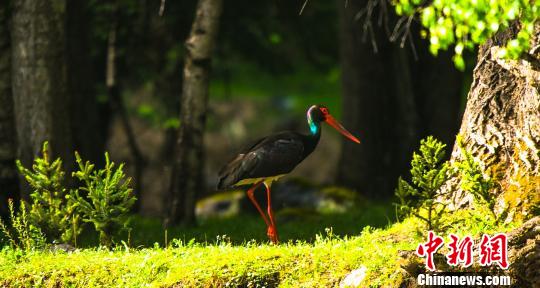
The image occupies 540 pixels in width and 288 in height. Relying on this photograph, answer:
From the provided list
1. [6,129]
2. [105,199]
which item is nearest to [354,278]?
[105,199]

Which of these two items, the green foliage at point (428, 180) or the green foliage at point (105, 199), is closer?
the green foliage at point (428, 180)

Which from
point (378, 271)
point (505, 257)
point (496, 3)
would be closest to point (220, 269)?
point (378, 271)

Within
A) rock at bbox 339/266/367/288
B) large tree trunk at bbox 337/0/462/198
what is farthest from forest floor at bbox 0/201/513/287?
large tree trunk at bbox 337/0/462/198

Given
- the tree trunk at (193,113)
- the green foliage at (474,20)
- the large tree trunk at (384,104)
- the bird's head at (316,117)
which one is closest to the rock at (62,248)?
the tree trunk at (193,113)

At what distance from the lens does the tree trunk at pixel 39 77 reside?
1525 cm

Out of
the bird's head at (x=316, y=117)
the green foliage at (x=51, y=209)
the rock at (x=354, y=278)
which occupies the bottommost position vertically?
the rock at (x=354, y=278)

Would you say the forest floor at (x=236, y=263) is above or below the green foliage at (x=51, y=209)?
below

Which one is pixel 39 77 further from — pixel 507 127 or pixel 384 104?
pixel 384 104

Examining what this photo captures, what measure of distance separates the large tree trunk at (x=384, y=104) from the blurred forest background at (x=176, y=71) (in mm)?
23

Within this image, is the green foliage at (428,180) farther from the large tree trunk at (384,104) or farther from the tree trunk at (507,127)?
the large tree trunk at (384,104)

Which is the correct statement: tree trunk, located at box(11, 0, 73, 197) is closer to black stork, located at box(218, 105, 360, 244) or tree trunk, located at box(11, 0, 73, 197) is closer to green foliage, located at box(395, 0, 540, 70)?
black stork, located at box(218, 105, 360, 244)

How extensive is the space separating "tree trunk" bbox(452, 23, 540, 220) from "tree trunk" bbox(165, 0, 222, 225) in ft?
15.4

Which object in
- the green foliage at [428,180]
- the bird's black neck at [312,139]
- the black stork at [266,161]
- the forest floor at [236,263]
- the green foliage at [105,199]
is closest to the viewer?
the forest floor at [236,263]

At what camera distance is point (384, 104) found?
70.0 feet
